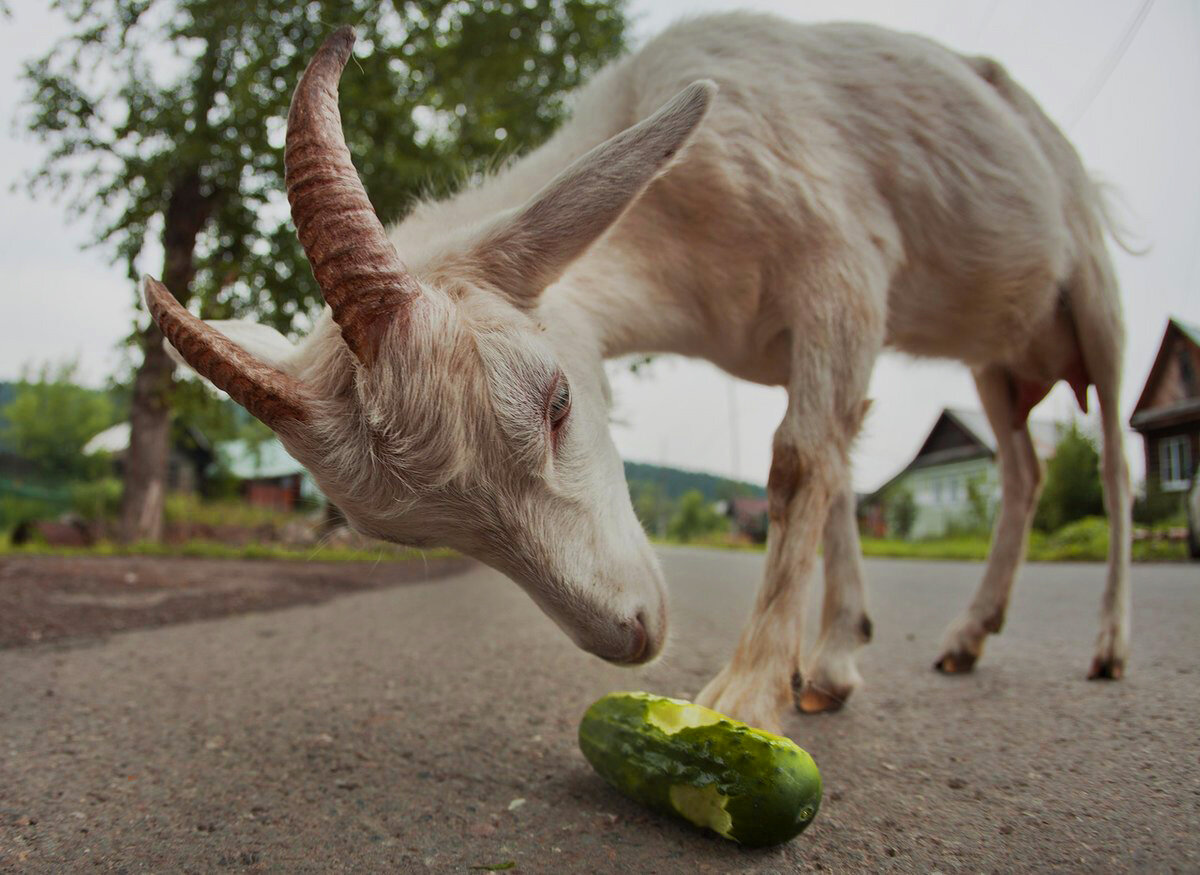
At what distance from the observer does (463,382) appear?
166 cm

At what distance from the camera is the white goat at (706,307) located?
64.7 inches

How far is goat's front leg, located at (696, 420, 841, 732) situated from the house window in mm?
21597

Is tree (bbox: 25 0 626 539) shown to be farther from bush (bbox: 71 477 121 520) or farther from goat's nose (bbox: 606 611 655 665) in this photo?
bush (bbox: 71 477 121 520)

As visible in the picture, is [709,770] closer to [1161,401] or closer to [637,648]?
A: [637,648]

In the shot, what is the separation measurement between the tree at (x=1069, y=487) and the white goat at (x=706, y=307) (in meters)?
14.8

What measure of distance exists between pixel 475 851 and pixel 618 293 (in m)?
1.54

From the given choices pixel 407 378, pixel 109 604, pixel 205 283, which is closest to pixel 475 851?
pixel 407 378

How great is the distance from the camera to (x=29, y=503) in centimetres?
2238

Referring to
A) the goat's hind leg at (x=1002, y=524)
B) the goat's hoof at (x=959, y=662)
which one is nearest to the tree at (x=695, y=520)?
the goat's hind leg at (x=1002, y=524)

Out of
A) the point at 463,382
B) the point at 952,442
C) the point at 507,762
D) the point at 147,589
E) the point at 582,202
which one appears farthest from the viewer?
the point at 952,442

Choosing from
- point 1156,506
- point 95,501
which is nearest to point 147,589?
point 95,501

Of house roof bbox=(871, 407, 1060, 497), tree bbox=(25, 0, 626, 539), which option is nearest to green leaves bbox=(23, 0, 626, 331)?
tree bbox=(25, 0, 626, 539)

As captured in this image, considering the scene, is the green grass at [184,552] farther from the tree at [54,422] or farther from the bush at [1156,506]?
the tree at [54,422]

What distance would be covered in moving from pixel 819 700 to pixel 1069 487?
19.0 metres
